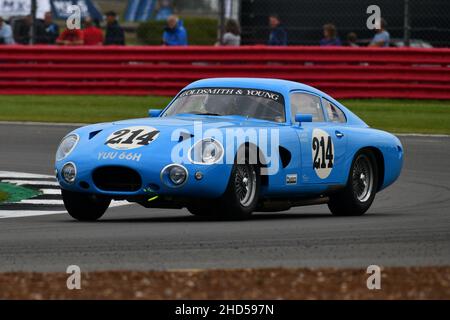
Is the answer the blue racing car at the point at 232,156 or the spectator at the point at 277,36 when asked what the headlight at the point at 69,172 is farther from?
the spectator at the point at 277,36

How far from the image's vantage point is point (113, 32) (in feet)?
79.6

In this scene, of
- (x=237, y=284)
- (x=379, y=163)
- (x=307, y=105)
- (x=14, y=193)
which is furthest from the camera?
(x=14, y=193)

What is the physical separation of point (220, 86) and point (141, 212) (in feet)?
4.66

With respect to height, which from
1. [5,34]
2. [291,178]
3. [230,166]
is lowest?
[291,178]

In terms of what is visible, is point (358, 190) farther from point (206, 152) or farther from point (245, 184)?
point (206, 152)

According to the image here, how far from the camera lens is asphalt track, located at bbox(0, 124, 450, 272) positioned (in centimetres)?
810

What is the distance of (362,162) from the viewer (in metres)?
11.9

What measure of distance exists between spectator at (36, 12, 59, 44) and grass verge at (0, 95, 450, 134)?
127 cm

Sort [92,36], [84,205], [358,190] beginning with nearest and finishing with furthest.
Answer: [84,205] < [358,190] < [92,36]

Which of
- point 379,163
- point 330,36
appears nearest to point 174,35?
point 330,36

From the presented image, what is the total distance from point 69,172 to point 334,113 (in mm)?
2909

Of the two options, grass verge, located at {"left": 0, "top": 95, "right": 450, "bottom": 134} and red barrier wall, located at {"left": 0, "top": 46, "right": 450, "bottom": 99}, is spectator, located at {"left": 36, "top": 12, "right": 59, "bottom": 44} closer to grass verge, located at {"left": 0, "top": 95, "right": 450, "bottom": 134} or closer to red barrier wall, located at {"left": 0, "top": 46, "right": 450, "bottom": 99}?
red barrier wall, located at {"left": 0, "top": 46, "right": 450, "bottom": 99}

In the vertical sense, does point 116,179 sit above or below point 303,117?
below
